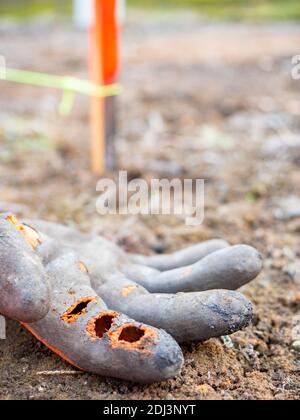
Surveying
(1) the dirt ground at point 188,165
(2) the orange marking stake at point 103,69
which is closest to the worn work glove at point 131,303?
(1) the dirt ground at point 188,165

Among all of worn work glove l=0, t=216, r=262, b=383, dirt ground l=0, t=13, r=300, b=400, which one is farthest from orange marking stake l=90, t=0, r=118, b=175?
worn work glove l=0, t=216, r=262, b=383

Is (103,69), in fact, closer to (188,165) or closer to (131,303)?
(188,165)

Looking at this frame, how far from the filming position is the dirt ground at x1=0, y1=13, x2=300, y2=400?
1.68 meters

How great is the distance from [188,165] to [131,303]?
6.57 ft

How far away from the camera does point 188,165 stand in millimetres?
3613

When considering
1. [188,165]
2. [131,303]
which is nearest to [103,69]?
[188,165]

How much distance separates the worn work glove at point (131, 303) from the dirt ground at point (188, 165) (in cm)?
11

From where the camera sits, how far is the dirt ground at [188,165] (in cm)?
168

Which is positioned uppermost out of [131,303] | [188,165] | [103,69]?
[103,69]

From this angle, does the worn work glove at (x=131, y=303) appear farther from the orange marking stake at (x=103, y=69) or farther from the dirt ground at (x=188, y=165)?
the orange marking stake at (x=103, y=69)

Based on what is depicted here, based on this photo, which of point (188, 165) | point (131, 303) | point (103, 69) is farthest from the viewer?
point (188, 165)

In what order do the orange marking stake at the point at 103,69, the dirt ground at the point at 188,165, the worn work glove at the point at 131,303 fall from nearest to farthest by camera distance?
the worn work glove at the point at 131,303 < the dirt ground at the point at 188,165 < the orange marking stake at the point at 103,69

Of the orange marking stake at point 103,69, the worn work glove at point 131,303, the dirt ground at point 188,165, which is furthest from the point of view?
the orange marking stake at point 103,69

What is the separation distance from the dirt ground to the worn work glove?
108mm
